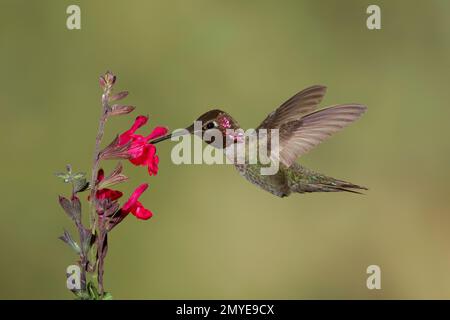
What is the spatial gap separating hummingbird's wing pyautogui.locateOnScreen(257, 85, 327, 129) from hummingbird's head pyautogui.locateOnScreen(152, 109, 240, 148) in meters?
0.14

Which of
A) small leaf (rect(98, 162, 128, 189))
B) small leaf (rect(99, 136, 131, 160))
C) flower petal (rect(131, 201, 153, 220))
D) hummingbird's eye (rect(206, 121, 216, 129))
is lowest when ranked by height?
flower petal (rect(131, 201, 153, 220))

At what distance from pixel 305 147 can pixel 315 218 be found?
2.58 metres

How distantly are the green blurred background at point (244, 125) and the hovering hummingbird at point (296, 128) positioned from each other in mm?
1980

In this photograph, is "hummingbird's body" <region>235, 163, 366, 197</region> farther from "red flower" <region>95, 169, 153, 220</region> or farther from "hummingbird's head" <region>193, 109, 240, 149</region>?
"red flower" <region>95, 169, 153, 220</region>

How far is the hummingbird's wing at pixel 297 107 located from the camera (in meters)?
2.07

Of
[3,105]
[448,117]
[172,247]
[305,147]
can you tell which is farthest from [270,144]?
[448,117]

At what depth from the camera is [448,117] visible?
506 centimetres

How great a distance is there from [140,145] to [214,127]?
1.19ft

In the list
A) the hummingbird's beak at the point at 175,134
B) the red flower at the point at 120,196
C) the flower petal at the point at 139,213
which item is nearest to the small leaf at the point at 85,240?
the red flower at the point at 120,196

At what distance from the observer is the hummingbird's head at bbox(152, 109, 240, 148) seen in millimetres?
2076

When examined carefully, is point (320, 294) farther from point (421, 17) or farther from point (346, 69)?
point (421, 17)

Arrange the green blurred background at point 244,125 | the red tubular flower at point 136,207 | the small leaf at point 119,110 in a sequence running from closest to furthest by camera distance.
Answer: the small leaf at point 119,110, the red tubular flower at point 136,207, the green blurred background at point 244,125

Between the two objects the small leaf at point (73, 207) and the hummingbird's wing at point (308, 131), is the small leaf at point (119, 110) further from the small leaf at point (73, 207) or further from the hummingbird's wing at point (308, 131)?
the hummingbird's wing at point (308, 131)

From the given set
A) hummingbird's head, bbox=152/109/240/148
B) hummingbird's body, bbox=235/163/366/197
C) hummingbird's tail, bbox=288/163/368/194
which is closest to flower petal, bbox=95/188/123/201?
hummingbird's head, bbox=152/109/240/148
